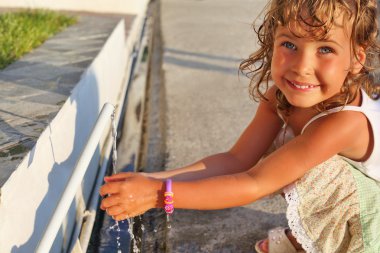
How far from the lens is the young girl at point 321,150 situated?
165cm

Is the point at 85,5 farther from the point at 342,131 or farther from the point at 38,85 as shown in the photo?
the point at 342,131

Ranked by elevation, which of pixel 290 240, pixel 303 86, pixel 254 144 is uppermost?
pixel 303 86

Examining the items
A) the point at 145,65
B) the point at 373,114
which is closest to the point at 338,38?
the point at 373,114

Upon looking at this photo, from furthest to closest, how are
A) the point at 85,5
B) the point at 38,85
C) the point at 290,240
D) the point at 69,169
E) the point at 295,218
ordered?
the point at 85,5, the point at 38,85, the point at 69,169, the point at 290,240, the point at 295,218

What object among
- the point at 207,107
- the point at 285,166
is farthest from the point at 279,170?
the point at 207,107

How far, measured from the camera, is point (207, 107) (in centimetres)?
392

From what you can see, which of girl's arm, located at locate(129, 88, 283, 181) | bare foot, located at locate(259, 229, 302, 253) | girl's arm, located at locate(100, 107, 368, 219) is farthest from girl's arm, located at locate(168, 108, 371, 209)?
bare foot, located at locate(259, 229, 302, 253)

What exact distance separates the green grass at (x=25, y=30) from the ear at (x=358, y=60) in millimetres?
2190

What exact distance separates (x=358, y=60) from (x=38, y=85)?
1.78 metres

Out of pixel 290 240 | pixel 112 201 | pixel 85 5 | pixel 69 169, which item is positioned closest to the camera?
pixel 112 201

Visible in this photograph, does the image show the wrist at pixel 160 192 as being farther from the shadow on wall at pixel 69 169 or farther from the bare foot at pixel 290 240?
the bare foot at pixel 290 240

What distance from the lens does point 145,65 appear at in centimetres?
531

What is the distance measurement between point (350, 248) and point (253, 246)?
55 centimetres

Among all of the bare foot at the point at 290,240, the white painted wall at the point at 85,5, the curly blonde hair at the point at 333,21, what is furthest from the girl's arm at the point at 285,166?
the white painted wall at the point at 85,5
